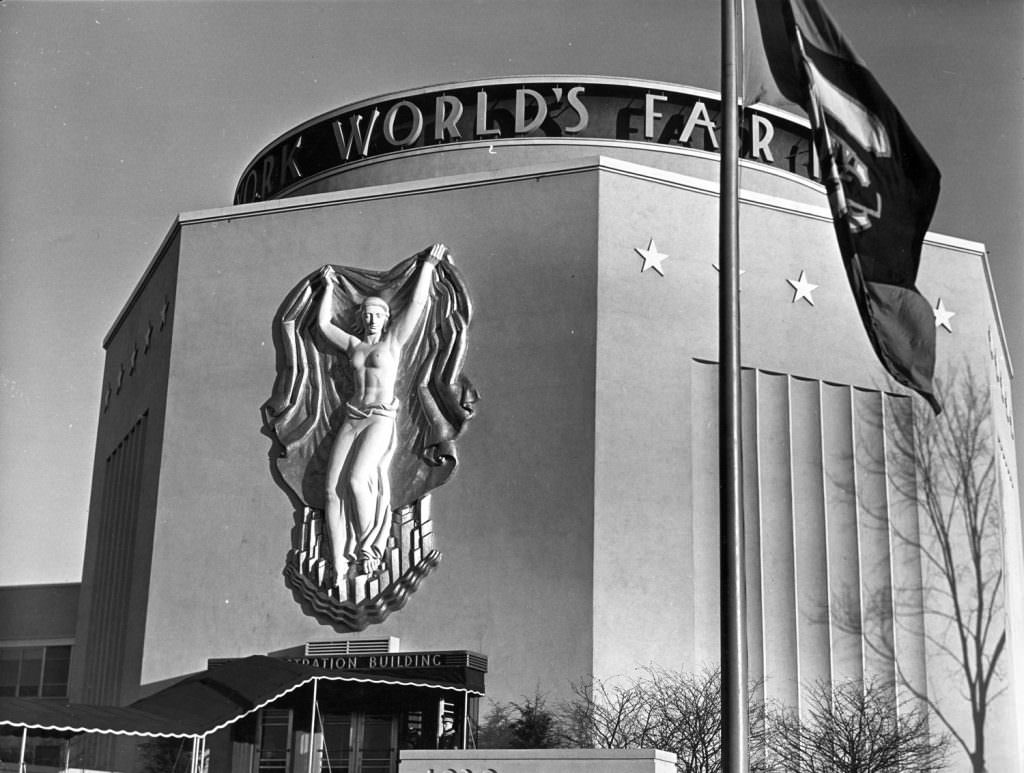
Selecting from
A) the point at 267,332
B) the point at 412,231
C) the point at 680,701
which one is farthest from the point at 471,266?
the point at 680,701

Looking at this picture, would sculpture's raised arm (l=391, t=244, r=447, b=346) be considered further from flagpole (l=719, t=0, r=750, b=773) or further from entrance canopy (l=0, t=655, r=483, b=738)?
flagpole (l=719, t=0, r=750, b=773)

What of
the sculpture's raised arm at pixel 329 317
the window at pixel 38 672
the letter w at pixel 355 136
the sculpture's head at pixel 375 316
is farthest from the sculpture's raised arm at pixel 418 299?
the window at pixel 38 672

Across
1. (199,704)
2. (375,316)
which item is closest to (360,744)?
(199,704)

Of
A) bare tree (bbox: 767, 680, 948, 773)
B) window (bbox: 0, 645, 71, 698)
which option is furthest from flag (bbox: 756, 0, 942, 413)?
window (bbox: 0, 645, 71, 698)

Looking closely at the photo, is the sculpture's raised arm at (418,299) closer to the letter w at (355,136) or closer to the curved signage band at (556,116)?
the curved signage band at (556,116)

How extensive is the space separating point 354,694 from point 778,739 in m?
7.30

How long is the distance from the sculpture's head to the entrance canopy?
631cm

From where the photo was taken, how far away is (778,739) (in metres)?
25.4

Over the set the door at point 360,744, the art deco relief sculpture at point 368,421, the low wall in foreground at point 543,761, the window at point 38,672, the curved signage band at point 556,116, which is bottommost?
the low wall in foreground at point 543,761

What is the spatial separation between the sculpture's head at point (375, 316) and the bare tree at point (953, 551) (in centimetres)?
975

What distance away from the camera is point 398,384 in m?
27.7

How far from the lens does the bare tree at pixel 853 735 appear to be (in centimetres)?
2434

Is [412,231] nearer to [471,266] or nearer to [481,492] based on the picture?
[471,266]

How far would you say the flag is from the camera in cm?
1296
